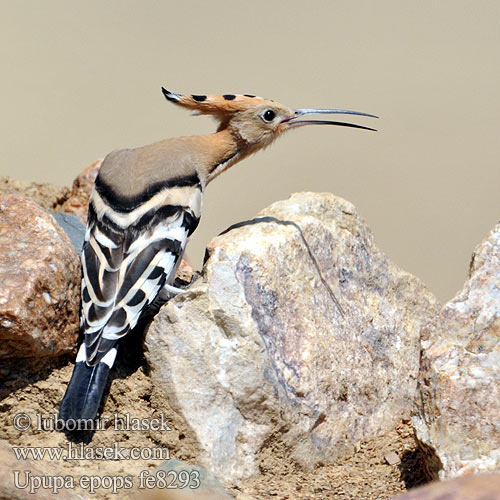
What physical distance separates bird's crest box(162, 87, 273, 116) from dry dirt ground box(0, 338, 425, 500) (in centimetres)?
183

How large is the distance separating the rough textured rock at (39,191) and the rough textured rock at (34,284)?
1416 mm

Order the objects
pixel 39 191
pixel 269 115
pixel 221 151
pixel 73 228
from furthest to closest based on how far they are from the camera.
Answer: pixel 39 191, pixel 269 115, pixel 221 151, pixel 73 228

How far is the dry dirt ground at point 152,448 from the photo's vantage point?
3486 mm

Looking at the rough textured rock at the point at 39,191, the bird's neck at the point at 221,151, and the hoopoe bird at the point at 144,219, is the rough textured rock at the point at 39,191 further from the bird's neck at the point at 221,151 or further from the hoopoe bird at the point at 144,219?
the bird's neck at the point at 221,151

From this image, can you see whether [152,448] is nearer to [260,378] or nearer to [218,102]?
[260,378]

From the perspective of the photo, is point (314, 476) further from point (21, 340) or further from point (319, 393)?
point (21, 340)

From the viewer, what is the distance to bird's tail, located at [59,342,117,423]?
360 cm

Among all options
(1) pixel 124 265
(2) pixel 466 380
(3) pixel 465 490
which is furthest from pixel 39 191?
(3) pixel 465 490

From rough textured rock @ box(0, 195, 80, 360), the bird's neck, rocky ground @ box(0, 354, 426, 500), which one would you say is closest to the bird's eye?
the bird's neck

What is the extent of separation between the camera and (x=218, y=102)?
5.09m

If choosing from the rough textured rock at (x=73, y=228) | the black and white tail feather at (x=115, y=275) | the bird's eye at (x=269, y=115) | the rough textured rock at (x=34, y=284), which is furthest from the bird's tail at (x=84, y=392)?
the bird's eye at (x=269, y=115)

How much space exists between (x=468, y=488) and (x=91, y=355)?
6.00ft

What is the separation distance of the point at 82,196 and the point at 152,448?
7.75ft

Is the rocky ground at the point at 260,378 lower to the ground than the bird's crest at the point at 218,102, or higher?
lower
